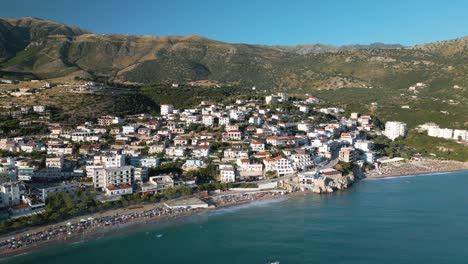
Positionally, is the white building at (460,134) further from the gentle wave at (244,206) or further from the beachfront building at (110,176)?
the beachfront building at (110,176)

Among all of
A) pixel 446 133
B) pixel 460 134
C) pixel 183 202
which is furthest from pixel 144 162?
pixel 460 134

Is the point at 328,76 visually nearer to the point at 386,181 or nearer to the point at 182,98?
the point at 182,98

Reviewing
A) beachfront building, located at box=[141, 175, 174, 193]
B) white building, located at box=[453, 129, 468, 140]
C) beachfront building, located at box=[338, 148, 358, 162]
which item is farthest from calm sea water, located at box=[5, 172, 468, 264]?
white building, located at box=[453, 129, 468, 140]

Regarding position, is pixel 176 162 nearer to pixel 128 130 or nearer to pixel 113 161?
pixel 113 161

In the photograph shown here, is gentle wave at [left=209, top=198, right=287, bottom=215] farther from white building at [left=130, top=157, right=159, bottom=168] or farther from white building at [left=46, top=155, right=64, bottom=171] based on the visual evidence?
white building at [left=46, top=155, right=64, bottom=171]

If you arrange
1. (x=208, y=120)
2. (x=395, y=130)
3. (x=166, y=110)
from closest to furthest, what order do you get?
(x=208, y=120) → (x=395, y=130) → (x=166, y=110)
